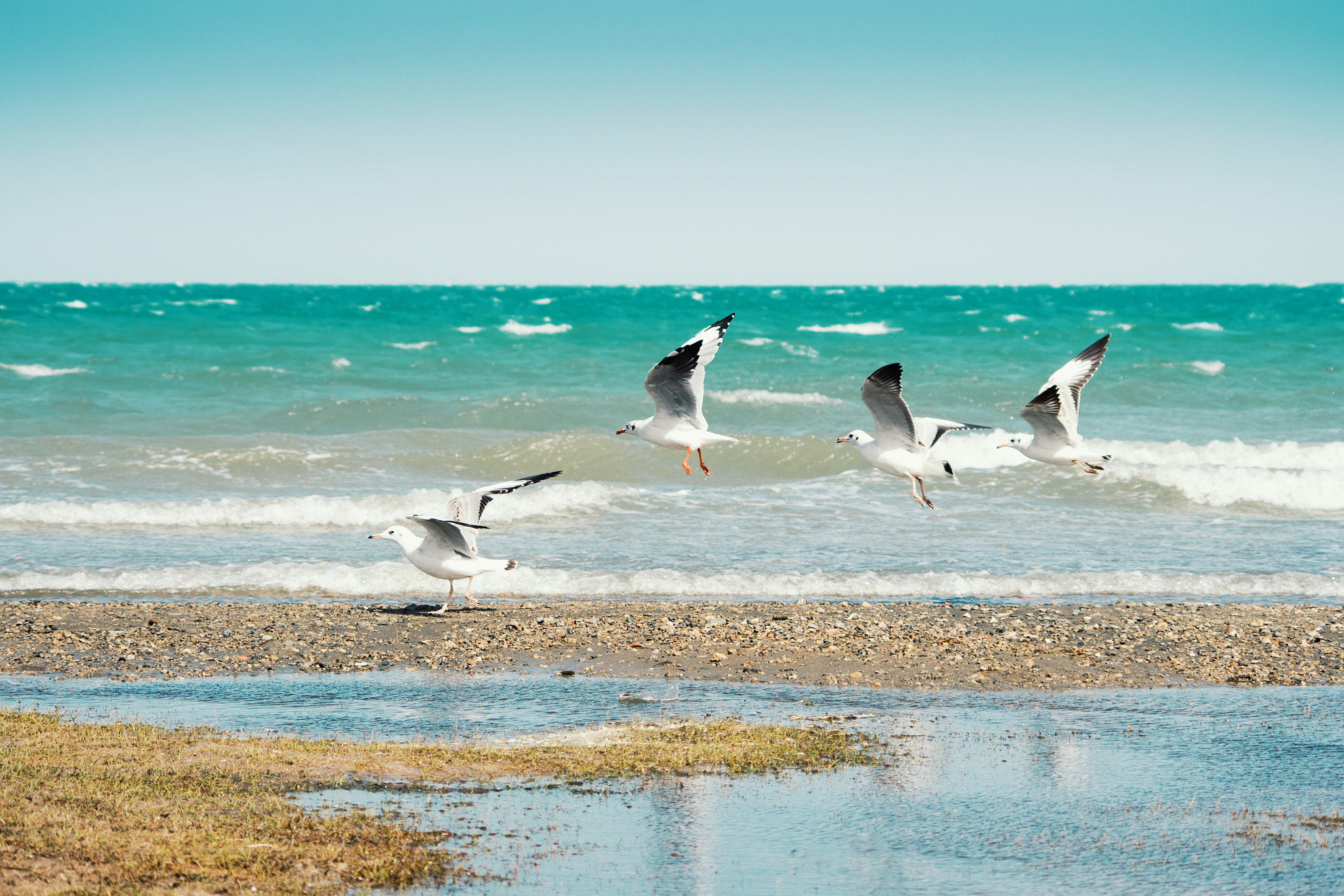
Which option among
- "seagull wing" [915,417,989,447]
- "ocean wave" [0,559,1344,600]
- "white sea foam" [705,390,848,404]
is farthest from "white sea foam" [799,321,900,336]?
"seagull wing" [915,417,989,447]

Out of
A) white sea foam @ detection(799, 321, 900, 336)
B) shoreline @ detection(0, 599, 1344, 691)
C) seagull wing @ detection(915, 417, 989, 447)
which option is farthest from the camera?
white sea foam @ detection(799, 321, 900, 336)

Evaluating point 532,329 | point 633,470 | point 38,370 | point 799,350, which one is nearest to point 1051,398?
point 633,470

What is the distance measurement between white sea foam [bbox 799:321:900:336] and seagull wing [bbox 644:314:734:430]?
1884 inches

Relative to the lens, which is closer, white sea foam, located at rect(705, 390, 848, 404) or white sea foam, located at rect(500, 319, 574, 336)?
white sea foam, located at rect(705, 390, 848, 404)

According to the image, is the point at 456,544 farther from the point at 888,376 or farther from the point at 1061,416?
the point at 1061,416

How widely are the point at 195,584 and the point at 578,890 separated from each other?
10.2 m

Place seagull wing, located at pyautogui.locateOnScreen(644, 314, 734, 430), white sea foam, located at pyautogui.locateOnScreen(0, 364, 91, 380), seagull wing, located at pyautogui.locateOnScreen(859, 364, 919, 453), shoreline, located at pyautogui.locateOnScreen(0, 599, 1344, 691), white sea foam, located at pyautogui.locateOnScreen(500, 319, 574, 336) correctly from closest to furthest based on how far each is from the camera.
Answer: shoreline, located at pyautogui.locateOnScreen(0, 599, 1344, 691)
seagull wing, located at pyautogui.locateOnScreen(859, 364, 919, 453)
seagull wing, located at pyautogui.locateOnScreen(644, 314, 734, 430)
white sea foam, located at pyautogui.locateOnScreen(0, 364, 91, 380)
white sea foam, located at pyautogui.locateOnScreen(500, 319, 574, 336)

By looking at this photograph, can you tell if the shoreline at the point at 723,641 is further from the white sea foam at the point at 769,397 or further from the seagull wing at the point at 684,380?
the white sea foam at the point at 769,397

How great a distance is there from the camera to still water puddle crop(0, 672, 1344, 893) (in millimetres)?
6031

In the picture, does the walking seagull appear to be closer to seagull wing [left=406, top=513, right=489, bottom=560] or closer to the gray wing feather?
seagull wing [left=406, top=513, right=489, bottom=560]

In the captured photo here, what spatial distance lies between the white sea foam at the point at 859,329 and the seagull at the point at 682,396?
4785 cm

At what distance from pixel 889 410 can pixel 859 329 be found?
52.2 m

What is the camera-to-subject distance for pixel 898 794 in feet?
23.5

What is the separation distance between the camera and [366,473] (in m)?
23.6
